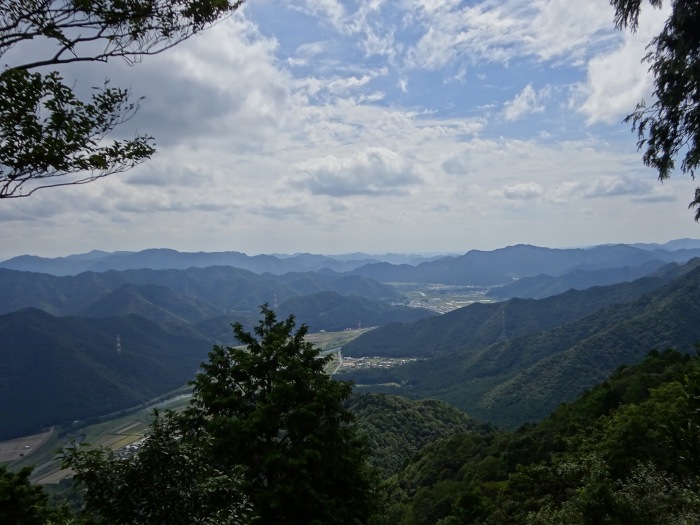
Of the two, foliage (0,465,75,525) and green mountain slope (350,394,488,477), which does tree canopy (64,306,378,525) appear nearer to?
foliage (0,465,75,525)

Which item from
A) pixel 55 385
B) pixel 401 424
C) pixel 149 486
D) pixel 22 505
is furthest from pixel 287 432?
pixel 55 385

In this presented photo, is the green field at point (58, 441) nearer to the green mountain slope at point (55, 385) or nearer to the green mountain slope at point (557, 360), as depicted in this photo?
the green mountain slope at point (55, 385)

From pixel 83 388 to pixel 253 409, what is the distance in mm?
197102

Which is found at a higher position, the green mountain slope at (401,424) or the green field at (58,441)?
the green mountain slope at (401,424)

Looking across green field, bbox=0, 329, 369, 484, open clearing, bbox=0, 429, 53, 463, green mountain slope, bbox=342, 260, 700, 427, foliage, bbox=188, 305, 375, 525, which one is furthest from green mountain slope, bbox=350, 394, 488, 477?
open clearing, bbox=0, 429, 53, 463

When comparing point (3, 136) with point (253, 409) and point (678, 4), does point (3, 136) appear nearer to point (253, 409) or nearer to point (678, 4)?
point (253, 409)

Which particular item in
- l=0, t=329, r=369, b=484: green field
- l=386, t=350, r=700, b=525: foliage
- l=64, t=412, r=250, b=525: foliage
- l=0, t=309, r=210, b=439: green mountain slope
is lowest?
l=0, t=329, r=369, b=484: green field

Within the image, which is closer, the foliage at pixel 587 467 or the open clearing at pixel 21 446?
the foliage at pixel 587 467

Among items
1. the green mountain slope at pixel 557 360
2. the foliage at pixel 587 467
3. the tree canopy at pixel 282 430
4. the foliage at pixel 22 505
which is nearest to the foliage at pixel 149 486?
the tree canopy at pixel 282 430

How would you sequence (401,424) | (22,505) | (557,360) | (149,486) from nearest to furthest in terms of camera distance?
(149,486) → (22,505) → (401,424) → (557,360)

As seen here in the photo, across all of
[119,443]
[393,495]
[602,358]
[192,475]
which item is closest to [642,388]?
[393,495]

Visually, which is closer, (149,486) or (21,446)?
(149,486)

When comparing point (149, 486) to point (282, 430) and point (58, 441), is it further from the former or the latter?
point (58, 441)

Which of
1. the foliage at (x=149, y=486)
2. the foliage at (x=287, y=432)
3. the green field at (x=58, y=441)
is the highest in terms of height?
the foliage at (x=149, y=486)
